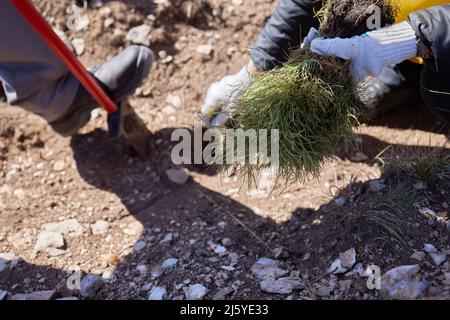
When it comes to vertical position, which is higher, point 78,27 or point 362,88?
point 78,27

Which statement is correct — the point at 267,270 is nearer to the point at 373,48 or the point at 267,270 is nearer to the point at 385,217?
the point at 385,217

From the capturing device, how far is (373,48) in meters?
1.56

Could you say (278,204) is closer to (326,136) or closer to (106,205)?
(326,136)

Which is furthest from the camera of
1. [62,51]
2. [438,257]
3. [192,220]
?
[192,220]

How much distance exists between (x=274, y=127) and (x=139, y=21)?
1360 mm

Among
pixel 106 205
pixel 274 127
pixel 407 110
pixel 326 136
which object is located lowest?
pixel 407 110

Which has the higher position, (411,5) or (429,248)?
(411,5)

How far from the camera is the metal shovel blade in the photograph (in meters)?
2.29

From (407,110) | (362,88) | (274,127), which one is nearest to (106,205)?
(274,127)

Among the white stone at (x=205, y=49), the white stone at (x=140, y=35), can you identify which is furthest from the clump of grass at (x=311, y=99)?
the white stone at (x=140, y=35)

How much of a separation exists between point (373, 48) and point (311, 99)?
0.78 feet

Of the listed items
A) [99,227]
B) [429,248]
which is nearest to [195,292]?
[99,227]

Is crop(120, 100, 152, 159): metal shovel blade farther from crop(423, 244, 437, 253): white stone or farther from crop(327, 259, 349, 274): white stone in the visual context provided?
crop(423, 244, 437, 253): white stone
